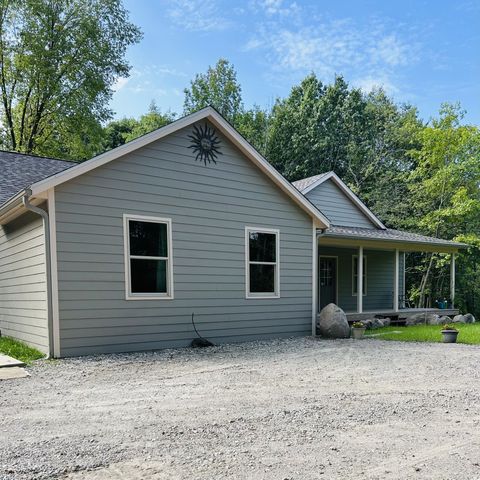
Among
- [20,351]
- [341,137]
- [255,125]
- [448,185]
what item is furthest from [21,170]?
[255,125]

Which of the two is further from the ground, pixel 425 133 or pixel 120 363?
pixel 425 133

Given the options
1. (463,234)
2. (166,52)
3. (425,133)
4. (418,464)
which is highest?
(166,52)

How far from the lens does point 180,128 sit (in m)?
8.16

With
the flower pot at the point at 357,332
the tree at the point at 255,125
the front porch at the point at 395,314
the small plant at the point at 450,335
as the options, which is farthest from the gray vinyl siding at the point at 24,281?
the tree at the point at 255,125

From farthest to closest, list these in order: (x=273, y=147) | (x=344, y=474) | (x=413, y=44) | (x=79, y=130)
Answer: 1. (x=273, y=147)
2. (x=79, y=130)
3. (x=413, y=44)
4. (x=344, y=474)

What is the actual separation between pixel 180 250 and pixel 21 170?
590 centimetres

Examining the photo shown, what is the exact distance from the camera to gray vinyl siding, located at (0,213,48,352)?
7039mm

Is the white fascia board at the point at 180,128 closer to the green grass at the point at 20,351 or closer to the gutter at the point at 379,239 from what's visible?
the gutter at the point at 379,239

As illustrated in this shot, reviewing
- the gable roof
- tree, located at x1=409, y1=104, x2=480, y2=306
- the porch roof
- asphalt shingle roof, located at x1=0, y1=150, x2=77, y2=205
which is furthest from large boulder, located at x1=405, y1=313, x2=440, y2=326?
asphalt shingle roof, located at x1=0, y1=150, x2=77, y2=205

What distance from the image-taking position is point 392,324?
13633 millimetres

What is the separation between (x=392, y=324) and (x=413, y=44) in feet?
36.1

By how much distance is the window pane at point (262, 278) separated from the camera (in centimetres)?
923

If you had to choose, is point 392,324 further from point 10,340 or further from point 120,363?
point 10,340

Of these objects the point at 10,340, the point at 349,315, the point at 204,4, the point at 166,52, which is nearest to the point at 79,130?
the point at 166,52
